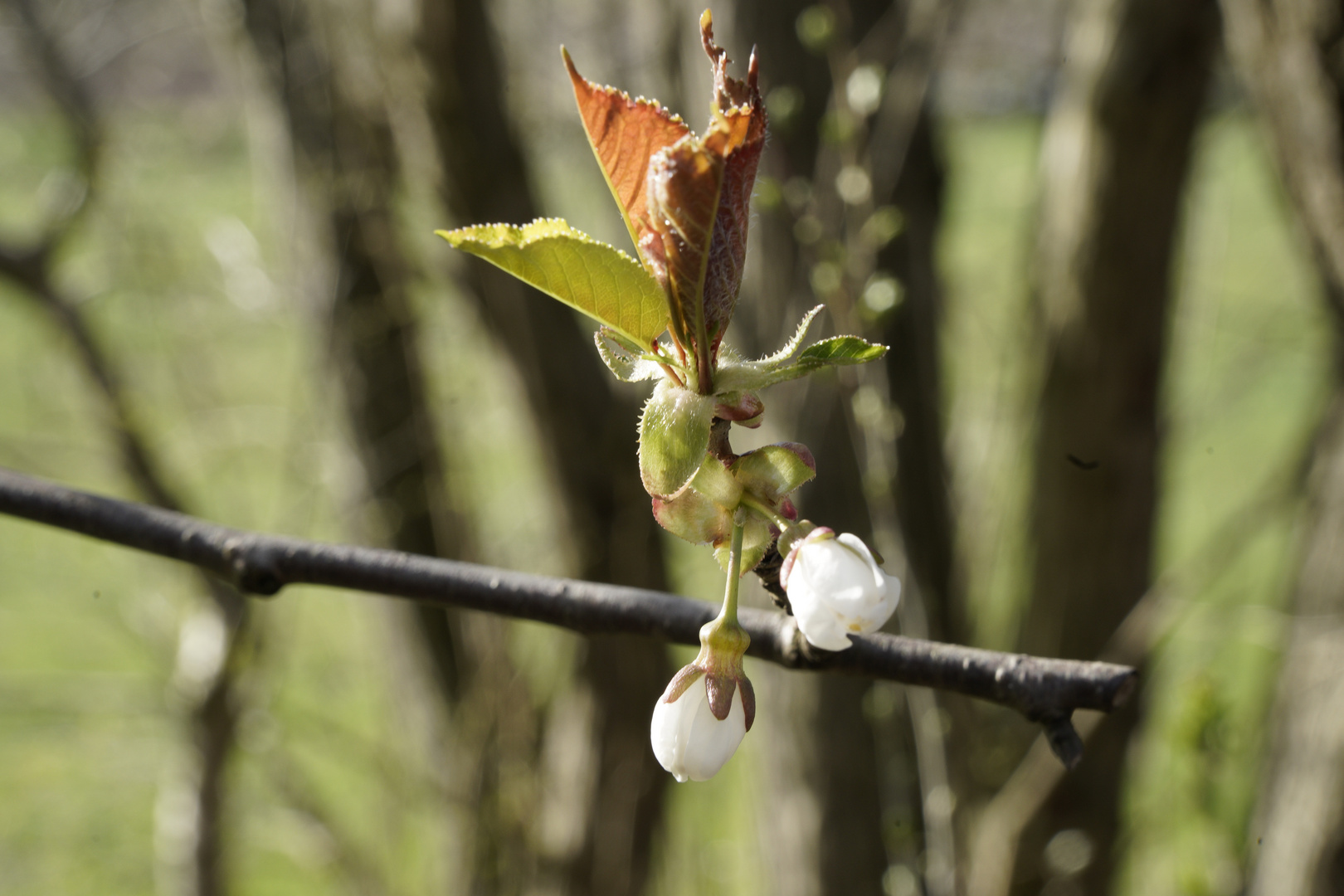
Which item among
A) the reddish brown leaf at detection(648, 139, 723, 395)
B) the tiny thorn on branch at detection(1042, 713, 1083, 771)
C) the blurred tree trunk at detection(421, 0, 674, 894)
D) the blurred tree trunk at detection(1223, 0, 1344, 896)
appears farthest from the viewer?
the blurred tree trunk at detection(421, 0, 674, 894)

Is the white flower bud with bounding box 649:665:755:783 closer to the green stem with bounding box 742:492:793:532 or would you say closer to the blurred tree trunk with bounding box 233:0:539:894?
the green stem with bounding box 742:492:793:532

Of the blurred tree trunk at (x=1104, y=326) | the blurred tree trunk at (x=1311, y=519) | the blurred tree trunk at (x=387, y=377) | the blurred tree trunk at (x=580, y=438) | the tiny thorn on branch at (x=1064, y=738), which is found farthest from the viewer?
the blurred tree trunk at (x=387, y=377)

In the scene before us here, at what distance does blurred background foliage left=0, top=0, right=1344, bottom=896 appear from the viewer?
1.38 m

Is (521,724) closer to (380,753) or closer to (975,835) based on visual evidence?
(380,753)

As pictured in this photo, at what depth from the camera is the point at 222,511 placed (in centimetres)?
402

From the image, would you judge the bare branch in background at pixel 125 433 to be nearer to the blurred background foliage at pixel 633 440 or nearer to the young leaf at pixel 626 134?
the blurred background foliage at pixel 633 440

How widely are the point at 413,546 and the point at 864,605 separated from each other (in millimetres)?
1951

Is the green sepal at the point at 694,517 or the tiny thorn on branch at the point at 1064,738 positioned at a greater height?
the green sepal at the point at 694,517

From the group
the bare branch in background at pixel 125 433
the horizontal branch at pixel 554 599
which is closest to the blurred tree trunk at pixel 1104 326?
the horizontal branch at pixel 554 599

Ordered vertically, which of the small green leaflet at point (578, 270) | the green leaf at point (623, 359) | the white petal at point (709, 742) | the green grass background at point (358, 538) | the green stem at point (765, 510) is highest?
the small green leaflet at point (578, 270)

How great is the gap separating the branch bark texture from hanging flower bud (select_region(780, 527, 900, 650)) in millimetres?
156

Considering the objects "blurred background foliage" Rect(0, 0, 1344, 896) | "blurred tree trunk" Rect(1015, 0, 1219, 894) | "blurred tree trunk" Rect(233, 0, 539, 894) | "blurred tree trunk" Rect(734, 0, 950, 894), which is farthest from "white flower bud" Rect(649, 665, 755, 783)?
"blurred tree trunk" Rect(233, 0, 539, 894)

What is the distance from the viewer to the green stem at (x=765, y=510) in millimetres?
440

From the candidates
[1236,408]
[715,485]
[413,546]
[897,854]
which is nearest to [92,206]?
[413,546]
